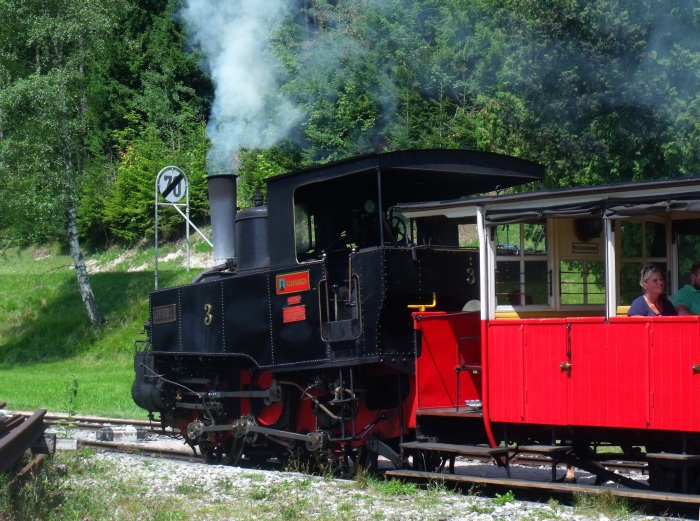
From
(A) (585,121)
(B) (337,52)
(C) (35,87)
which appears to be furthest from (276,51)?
(A) (585,121)

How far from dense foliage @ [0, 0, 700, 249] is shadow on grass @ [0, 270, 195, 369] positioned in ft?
7.51

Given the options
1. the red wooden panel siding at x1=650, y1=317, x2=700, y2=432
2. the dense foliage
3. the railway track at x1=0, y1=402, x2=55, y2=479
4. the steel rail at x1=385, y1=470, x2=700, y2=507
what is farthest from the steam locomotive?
the railway track at x1=0, y1=402, x2=55, y2=479

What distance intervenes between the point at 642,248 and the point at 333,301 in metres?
3.02

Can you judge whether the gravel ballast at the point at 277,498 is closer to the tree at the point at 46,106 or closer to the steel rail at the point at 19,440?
Answer: the steel rail at the point at 19,440

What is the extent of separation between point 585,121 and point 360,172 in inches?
412

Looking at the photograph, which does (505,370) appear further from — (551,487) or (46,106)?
(46,106)

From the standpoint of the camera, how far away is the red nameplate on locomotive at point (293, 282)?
9.89m

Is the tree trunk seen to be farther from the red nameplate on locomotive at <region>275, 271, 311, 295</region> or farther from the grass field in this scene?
the red nameplate on locomotive at <region>275, 271, 311, 295</region>

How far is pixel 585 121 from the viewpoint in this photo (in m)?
18.8

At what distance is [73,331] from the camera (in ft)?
93.9

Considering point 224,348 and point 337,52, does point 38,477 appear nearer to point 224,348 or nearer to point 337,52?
point 224,348

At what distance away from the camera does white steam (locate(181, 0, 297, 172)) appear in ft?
58.0

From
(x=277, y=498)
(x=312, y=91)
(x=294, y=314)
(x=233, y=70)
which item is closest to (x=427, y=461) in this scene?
(x=277, y=498)

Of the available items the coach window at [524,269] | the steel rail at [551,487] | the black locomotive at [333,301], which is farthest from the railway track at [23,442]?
the coach window at [524,269]
